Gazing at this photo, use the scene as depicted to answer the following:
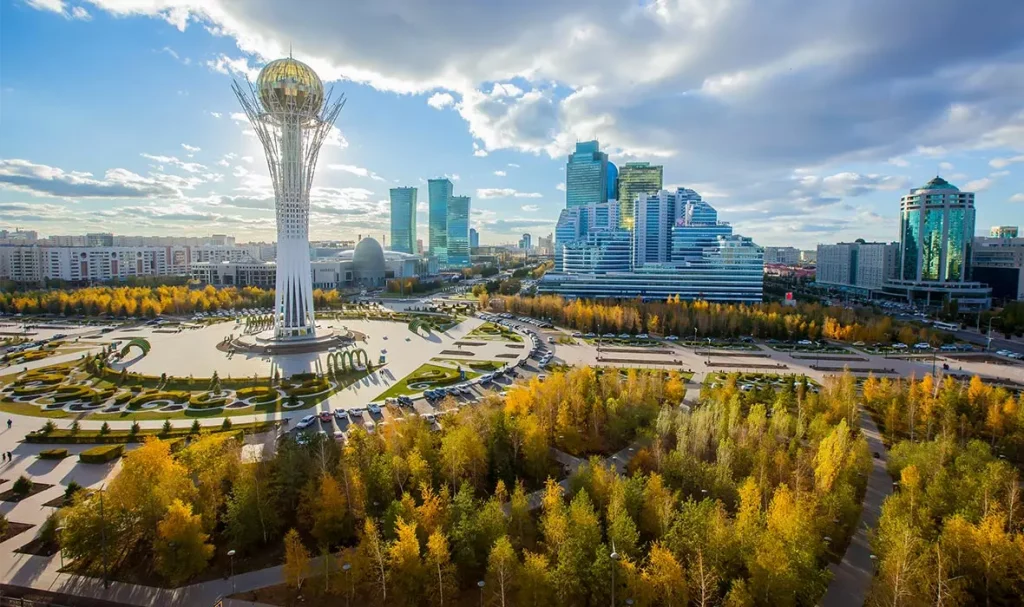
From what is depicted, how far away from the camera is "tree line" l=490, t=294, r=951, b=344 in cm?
5391

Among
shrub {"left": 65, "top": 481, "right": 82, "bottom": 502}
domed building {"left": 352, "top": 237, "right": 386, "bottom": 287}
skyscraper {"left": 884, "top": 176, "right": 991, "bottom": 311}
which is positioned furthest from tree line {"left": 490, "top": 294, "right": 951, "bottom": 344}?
domed building {"left": 352, "top": 237, "right": 386, "bottom": 287}

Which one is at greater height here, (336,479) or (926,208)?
(926,208)

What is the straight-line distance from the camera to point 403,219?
18800 cm

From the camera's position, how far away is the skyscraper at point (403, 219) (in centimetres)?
18712

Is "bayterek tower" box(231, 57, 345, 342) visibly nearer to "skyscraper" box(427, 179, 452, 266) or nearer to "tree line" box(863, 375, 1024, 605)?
"tree line" box(863, 375, 1024, 605)

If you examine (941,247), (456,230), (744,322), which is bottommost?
(744,322)

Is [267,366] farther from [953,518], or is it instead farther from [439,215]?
[439,215]

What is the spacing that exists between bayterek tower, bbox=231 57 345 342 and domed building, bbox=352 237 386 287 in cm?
5905

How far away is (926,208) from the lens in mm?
82000

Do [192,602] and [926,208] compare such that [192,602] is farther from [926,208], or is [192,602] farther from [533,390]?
[926,208]

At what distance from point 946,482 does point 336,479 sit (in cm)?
2197

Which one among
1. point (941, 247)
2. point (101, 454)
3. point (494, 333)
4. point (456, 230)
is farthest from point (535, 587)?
point (456, 230)

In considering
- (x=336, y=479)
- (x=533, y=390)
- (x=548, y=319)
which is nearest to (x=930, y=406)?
(x=533, y=390)

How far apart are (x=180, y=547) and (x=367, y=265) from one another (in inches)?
3824
